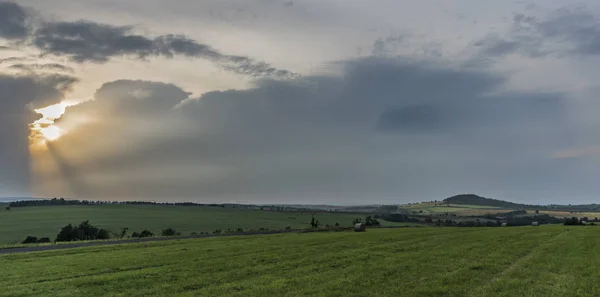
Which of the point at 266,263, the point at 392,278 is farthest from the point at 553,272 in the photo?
the point at 266,263

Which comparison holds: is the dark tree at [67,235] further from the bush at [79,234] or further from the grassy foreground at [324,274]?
the grassy foreground at [324,274]

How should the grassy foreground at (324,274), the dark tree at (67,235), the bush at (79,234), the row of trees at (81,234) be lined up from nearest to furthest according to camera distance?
the grassy foreground at (324,274), the row of trees at (81,234), the dark tree at (67,235), the bush at (79,234)

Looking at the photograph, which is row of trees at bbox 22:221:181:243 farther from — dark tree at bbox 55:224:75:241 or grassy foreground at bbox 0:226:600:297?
grassy foreground at bbox 0:226:600:297

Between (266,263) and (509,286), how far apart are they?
15255 millimetres

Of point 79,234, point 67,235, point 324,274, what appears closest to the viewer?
A: point 324,274

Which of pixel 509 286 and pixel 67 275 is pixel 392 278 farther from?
pixel 67 275

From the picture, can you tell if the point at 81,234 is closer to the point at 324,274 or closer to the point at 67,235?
the point at 67,235

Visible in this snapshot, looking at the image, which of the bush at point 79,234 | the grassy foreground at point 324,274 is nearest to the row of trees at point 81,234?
the bush at point 79,234

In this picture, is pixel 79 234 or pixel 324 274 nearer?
pixel 324 274

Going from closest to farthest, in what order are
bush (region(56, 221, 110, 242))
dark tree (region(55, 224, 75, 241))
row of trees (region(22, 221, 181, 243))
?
row of trees (region(22, 221, 181, 243))
dark tree (region(55, 224, 75, 241))
bush (region(56, 221, 110, 242))

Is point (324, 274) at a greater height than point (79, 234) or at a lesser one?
greater

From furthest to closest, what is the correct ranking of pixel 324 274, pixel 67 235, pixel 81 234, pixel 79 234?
1. pixel 81 234
2. pixel 79 234
3. pixel 67 235
4. pixel 324 274

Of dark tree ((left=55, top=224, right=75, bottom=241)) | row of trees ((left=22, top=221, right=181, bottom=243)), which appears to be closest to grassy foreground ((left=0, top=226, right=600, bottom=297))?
row of trees ((left=22, top=221, right=181, bottom=243))

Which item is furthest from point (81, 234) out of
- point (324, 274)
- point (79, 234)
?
point (324, 274)
